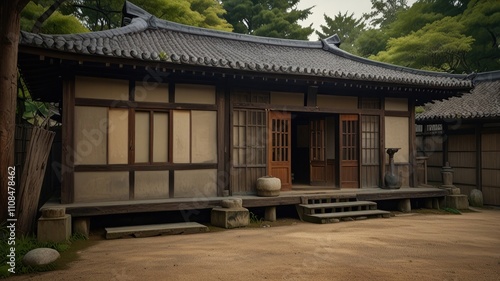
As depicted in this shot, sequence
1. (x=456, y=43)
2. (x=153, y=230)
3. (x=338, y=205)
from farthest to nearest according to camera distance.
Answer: (x=456, y=43) < (x=338, y=205) < (x=153, y=230)

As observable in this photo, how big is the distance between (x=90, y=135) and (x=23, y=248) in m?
2.99

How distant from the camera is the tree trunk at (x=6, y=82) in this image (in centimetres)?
623

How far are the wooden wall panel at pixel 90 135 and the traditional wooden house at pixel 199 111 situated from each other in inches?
0.8

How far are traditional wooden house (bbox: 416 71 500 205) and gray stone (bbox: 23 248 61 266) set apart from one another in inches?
515

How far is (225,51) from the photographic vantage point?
11.5m

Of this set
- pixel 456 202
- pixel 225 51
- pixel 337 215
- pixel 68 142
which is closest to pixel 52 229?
pixel 68 142

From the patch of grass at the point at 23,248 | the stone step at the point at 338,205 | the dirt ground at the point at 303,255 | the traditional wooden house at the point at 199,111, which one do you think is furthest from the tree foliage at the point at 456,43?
the patch of grass at the point at 23,248

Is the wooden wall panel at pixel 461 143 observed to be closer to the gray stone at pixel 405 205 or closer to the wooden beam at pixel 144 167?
the gray stone at pixel 405 205

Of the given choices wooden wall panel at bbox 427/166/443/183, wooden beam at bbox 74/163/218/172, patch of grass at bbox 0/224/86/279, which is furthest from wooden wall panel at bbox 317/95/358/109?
patch of grass at bbox 0/224/86/279

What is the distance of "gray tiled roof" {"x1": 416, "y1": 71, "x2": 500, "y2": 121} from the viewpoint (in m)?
12.8

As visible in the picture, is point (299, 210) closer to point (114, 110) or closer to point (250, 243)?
point (250, 243)

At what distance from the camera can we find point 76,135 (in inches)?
319

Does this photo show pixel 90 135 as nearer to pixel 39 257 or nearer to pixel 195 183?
pixel 195 183

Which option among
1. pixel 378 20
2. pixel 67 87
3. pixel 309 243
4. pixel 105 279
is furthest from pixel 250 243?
pixel 378 20
